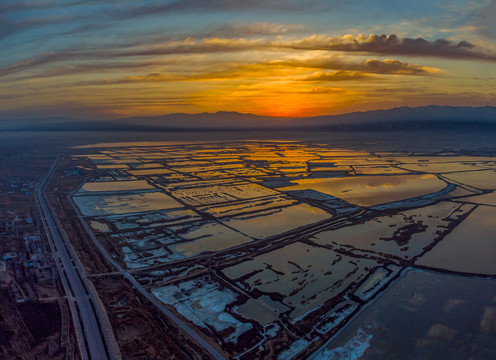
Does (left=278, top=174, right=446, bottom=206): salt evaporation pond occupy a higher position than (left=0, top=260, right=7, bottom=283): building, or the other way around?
(left=0, top=260, right=7, bottom=283): building

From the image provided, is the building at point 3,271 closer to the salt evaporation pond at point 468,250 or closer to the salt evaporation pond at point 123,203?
the salt evaporation pond at point 123,203

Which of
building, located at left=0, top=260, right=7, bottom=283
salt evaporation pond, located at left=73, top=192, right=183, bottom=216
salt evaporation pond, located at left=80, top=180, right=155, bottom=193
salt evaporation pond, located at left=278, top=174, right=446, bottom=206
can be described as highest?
salt evaporation pond, located at left=80, top=180, right=155, bottom=193

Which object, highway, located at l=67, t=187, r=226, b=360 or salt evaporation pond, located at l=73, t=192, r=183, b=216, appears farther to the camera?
salt evaporation pond, located at l=73, t=192, r=183, b=216

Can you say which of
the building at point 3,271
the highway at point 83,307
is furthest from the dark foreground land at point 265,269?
the highway at point 83,307

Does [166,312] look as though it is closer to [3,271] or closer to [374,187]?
[3,271]

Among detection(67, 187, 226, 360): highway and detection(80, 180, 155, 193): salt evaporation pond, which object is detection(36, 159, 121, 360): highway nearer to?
detection(67, 187, 226, 360): highway

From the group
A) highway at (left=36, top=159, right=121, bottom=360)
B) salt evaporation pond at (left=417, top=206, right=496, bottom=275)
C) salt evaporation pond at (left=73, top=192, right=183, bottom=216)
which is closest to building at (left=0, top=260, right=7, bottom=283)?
highway at (left=36, top=159, right=121, bottom=360)

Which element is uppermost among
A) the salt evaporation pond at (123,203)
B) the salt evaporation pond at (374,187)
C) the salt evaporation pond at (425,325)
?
the salt evaporation pond at (123,203)

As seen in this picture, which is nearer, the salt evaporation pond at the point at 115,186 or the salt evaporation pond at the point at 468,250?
the salt evaporation pond at the point at 468,250
